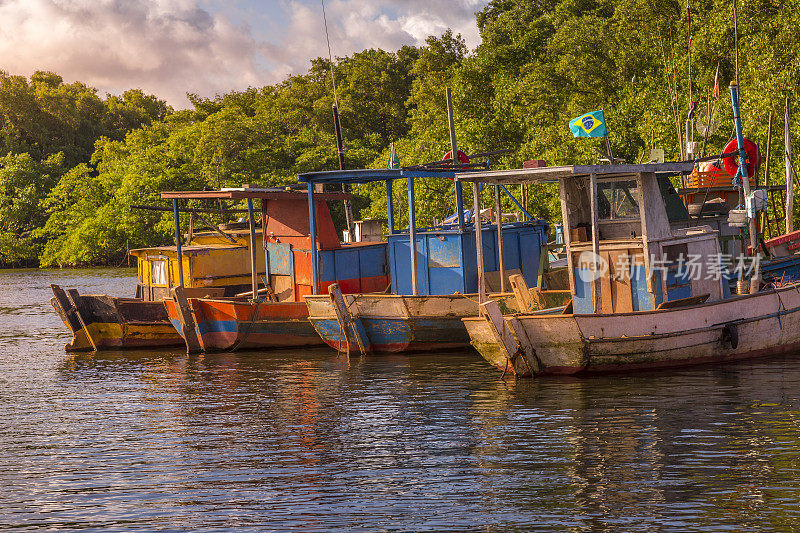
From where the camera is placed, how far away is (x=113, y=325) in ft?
88.8

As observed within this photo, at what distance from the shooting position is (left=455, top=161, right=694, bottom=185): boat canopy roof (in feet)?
56.6

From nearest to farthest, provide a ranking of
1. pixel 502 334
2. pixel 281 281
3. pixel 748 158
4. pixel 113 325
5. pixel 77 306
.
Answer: pixel 502 334 < pixel 748 158 < pixel 281 281 < pixel 77 306 < pixel 113 325

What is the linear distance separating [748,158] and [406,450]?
12.4 meters

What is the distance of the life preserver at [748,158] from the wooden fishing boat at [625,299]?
11.6 ft

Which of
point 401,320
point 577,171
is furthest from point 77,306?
point 577,171

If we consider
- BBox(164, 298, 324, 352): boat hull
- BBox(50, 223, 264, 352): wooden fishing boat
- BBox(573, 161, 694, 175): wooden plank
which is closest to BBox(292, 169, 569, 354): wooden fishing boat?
BBox(164, 298, 324, 352): boat hull

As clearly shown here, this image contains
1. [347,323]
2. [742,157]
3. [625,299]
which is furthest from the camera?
[347,323]

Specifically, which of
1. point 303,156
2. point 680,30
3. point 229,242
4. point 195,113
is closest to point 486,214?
point 229,242

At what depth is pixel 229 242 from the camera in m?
29.3

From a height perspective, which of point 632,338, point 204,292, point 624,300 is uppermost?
point 204,292

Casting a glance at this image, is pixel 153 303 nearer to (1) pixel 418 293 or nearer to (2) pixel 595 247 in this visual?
(1) pixel 418 293

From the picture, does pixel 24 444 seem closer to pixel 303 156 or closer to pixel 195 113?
pixel 303 156

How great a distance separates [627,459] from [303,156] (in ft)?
184

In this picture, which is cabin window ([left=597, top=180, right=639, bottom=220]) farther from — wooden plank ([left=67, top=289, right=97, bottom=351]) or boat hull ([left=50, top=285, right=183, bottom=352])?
wooden plank ([left=67, top=289, right=97, bottom=351])
